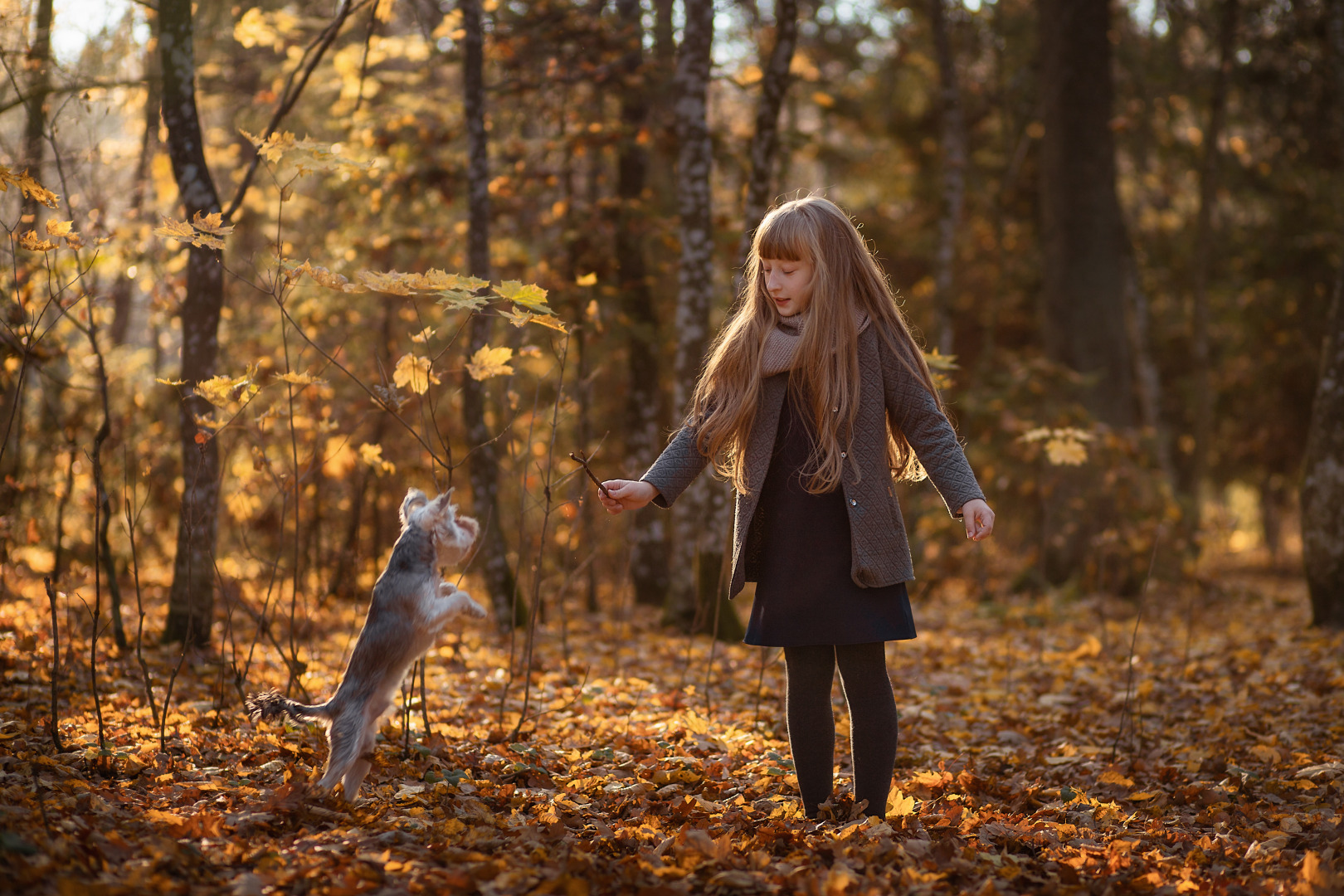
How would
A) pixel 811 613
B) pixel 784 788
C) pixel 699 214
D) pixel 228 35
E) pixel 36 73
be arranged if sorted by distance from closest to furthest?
pixel 811 613, pixel 784 788, pixel 36 73, pixel 699 214, pixel 228 35

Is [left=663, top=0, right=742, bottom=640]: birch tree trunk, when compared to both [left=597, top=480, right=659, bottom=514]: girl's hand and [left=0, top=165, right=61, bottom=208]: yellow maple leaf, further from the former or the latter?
[left=0, top=165, right=61, bottom=208]: yellow maple leaf

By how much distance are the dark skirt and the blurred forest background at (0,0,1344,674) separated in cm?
103

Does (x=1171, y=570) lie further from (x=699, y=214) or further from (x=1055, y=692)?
(x=699, y=214)

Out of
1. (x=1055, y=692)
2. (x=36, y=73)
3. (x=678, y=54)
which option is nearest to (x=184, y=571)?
(x=36, y=73)

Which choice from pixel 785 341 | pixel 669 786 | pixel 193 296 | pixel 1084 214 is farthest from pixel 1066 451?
pixel 1084 214

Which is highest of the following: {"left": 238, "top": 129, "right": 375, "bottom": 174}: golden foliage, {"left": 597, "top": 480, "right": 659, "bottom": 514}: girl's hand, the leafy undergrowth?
{"left": 238, "top": 129, "right": 375, "bottom": 174}: golden foliage

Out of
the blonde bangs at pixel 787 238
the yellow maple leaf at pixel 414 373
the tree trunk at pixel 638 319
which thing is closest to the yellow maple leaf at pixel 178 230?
the yellow maple leaf at pixel 414 373

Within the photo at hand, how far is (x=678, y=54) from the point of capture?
6137mm

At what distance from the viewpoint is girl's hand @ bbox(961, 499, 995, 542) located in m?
2.64

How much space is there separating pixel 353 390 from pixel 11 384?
11.6 feet

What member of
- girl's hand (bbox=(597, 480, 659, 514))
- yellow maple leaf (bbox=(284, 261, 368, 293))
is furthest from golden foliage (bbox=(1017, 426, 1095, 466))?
yellow maple leaf (bbox=(284, 261, 368, 293))

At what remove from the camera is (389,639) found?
8.77 feet

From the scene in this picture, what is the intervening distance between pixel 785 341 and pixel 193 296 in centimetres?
374

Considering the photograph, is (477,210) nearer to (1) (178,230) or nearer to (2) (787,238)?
(1) (178,230)
